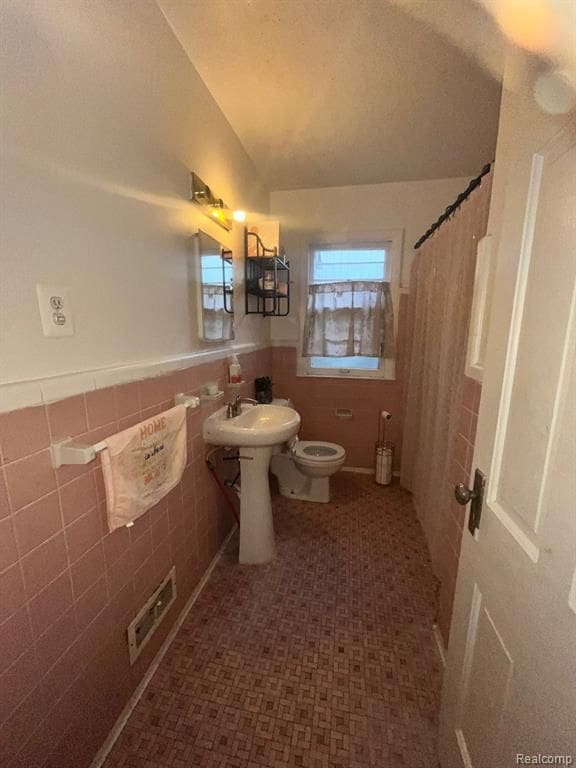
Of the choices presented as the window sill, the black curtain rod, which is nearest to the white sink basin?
the window sill

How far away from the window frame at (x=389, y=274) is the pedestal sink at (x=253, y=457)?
1.08m

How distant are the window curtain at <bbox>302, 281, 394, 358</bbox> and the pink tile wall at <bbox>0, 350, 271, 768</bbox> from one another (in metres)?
1.75

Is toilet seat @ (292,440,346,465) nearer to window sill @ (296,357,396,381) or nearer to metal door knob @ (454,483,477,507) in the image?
window sill @ (296,357,396,381)

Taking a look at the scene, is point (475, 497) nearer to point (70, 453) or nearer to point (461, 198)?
point (70, 453)

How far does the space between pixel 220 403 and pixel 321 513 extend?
3.79 feet

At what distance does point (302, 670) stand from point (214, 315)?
163cm

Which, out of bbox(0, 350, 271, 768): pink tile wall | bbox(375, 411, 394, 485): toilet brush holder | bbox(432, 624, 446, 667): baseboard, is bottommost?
bbox(432, 624, 446, 667): baseboard

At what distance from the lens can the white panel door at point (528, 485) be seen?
50 centimetres

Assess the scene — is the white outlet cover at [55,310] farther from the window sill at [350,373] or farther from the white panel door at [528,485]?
the window sill at [350,373]

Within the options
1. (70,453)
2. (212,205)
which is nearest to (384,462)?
(212,205)

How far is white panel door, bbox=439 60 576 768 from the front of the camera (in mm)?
505

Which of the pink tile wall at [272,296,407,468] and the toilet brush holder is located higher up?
the pink tile wall at [272,296,407,468]

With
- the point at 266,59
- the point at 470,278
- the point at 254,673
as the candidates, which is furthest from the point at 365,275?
the point at 254,673

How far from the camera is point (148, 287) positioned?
45.7 inches
